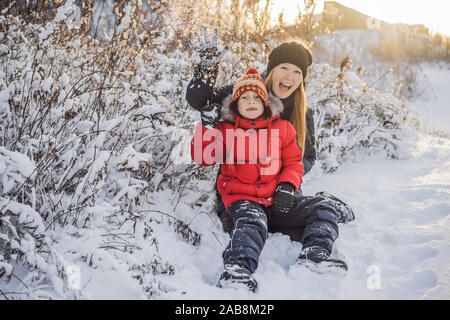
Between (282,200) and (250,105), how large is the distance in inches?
26.4

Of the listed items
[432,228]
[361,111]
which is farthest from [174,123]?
[361,111]

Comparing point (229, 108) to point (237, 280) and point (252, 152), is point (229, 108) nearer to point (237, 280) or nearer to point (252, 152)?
point (252, 152)

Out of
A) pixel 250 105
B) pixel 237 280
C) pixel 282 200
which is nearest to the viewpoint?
pixel 237 280

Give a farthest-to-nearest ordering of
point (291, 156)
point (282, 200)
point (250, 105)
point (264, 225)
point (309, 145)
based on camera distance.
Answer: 1. point (309, 145)
2. point (291, 156)
3. point (250, 105)
4. point (282, 200)
5. point (264, 225)

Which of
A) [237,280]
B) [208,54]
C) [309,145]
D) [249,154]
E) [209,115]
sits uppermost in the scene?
[208,54]

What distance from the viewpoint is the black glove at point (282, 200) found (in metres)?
2.03

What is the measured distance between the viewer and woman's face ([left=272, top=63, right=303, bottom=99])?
244 centimetres

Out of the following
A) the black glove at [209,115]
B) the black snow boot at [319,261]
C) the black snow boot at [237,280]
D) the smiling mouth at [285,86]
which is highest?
the smiling mouth at [285,86]

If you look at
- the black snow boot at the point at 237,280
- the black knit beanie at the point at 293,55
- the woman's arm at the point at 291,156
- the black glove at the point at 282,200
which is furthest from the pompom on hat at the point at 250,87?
the black snow boot at the point at 237,280

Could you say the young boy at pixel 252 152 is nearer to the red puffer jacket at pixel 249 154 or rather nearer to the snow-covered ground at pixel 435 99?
the red puffer jacket at pixel 249 154

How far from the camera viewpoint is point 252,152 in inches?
84.7

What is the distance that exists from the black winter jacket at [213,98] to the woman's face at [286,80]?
85mm

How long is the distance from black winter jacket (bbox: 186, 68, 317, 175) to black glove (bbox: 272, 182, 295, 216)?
0.63 meters

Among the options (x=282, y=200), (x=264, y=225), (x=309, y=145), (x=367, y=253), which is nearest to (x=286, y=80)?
(x=309, y=145)
